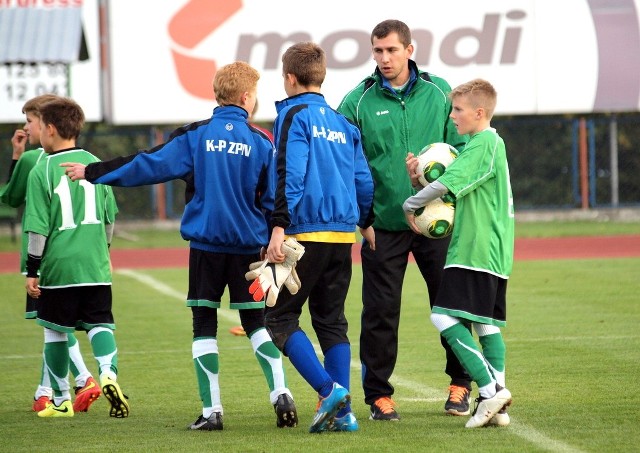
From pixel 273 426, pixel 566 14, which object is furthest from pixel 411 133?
pixel 566 14

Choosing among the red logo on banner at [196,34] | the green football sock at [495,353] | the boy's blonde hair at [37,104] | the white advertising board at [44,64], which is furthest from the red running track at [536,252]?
the green football sock at [495,353]

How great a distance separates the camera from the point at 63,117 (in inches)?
289

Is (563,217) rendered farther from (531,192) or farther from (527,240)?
(527,240)

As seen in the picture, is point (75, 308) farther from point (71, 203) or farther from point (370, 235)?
point (370, 235)

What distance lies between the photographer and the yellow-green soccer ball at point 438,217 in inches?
260

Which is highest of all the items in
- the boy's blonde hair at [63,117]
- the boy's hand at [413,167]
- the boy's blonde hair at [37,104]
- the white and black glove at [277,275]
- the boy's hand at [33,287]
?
the boy's blonde hair at [37,104]

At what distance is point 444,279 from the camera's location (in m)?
6.50

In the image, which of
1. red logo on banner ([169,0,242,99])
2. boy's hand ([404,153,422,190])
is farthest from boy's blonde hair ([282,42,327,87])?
red logo on banner ([169,0,242,99])

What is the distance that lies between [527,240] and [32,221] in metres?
13.8

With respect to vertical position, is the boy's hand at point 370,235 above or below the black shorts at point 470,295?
above

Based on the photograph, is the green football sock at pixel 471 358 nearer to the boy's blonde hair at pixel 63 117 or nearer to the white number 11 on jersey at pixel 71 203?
the white number 11 on jersey at pixel 71 203

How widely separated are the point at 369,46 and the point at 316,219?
18.9 meters

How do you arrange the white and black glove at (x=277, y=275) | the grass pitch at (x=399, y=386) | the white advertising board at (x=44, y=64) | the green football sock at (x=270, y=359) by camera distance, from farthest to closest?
the white advertising board at (x=44, y=64) → the green football sock at (x=270, y=359) → the white and black glove at (x=277, y=275) → the grass pitch at (x=399, y=386)

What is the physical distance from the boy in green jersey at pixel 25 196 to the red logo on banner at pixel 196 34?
17.1 m
